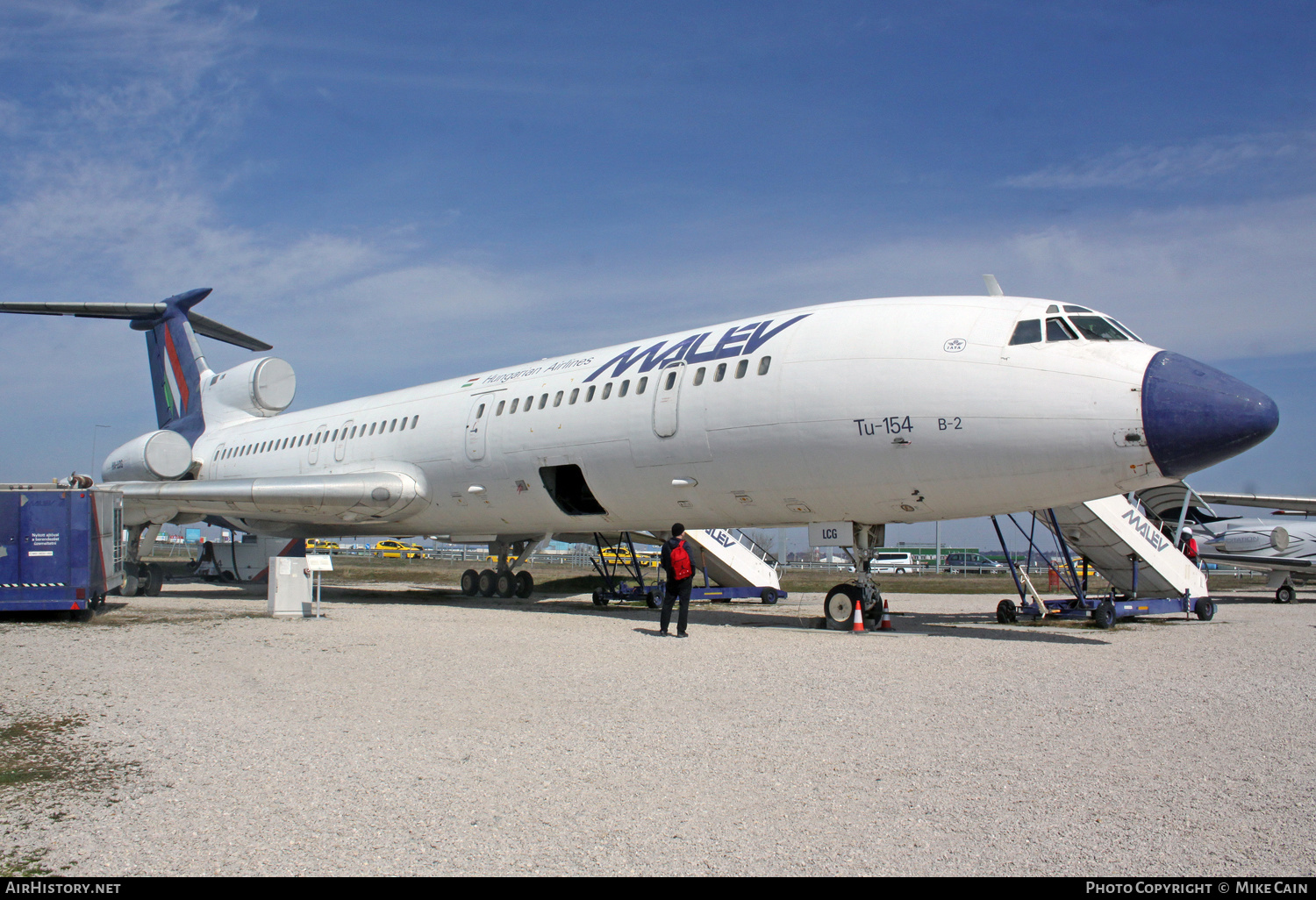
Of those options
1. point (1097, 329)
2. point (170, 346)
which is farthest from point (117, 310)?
point (1097, 329)

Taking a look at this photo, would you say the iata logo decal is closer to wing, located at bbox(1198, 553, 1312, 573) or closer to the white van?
wing, located at bbox(1198, 553, 1312, 573)

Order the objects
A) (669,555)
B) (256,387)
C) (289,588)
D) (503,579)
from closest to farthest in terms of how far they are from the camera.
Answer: (669,555) → (289,588) → (503,579) → (256,387)

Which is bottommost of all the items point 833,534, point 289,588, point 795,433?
point 289,588

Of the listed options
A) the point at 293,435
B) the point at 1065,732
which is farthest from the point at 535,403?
the point at 1065,732

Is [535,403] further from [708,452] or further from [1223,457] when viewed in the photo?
[1223,457]

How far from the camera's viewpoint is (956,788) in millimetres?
4887

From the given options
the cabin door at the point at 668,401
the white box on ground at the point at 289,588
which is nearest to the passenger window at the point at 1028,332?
the cabin door at the point at 668,401

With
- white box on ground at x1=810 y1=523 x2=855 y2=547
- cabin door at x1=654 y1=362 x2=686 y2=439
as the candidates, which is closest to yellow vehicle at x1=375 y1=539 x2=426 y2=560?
cabin door at x1=654 y1=362 x2=686 y2=439

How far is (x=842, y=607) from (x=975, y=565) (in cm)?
5352

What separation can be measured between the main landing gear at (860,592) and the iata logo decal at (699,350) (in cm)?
292

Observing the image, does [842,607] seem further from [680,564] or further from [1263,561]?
[1263,561]

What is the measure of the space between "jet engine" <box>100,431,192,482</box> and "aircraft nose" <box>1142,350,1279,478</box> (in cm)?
2296

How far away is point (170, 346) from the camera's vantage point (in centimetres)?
2894

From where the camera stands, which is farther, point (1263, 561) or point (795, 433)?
point (1263, 561)
